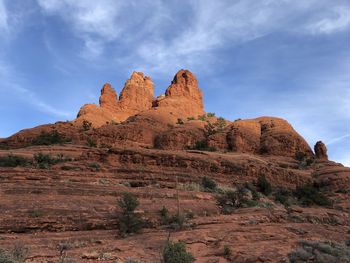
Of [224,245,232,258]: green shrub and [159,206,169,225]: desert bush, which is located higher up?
[159,206,169,225]: desert bush

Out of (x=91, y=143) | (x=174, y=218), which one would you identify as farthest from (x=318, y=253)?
(x=91, y=143)

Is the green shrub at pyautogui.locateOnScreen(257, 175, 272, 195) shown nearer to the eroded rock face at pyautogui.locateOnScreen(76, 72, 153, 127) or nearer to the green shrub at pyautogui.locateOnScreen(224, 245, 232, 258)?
the green shrub at pyautogui.locateOnScreen(224, 245, 232, 258)

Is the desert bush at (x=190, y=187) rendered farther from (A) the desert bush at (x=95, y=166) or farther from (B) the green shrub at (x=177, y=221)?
(B) the green shrub at (x=177, y=221)

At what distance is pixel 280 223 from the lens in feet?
70.5

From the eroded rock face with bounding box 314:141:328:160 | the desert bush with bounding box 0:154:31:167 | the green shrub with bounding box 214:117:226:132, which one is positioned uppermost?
the green shrub with bounding box 214:117:226:132

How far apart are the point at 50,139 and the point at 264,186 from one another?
30.2 metres

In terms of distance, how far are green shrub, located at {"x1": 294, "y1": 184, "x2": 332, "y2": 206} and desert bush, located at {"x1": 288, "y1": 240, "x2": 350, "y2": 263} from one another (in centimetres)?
1712

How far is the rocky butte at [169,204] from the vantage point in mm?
15789

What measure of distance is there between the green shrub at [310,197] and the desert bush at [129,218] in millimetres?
17572


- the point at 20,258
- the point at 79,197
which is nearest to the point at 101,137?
the point at 79,197

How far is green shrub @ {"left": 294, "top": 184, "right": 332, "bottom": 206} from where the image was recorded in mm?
32938

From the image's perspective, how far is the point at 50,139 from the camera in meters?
53.9

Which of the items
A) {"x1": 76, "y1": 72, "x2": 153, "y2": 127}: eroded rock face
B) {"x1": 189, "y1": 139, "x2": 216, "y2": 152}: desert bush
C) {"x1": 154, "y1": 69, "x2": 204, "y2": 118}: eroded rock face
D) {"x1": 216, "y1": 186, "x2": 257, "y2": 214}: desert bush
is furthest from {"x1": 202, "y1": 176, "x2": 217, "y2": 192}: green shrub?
{"x1": 76, "y1": 72, "x2": 153, "y2": 127}: eroded rock face

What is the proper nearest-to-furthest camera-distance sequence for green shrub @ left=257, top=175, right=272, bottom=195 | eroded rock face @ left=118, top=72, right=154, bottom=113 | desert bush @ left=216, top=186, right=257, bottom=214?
desert bush @ left=216, top=186, right=257, bottom=214 → green shrub @ left=257, top=175, right=272, bottom=195 → eroded rock face @ left=118, top=72, right=154, bottom=113
